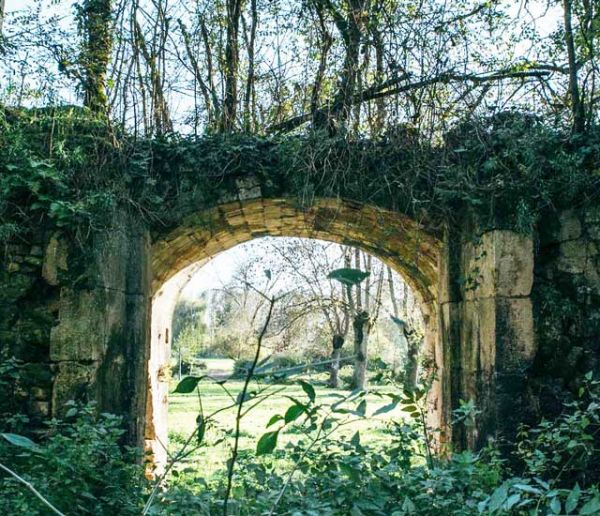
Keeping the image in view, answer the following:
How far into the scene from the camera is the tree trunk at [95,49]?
5406 millimetres

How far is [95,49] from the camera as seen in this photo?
18.4 feet

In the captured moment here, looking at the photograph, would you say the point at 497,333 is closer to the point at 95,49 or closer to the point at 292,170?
the point at 292,170

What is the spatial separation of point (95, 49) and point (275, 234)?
98.5 inches

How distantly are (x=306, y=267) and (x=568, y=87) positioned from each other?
411 inches

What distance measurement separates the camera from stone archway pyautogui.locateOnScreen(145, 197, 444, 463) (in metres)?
5.45

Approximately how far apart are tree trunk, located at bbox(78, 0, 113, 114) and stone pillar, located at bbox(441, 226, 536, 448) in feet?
10.9

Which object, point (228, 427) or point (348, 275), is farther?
point (228, 427)

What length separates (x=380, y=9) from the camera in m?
5.93

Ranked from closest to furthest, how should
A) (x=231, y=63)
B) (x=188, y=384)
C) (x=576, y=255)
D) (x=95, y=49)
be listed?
(x=188, y=384)
(x=576, y=255)
(x=95, y=49)
(x=231, y=63)

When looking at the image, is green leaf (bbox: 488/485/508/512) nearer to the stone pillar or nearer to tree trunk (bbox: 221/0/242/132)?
the stone pillar

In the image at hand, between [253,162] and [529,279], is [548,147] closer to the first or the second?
[529,279]

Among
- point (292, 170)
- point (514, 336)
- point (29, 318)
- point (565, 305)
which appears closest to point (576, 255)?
point (565, 305)

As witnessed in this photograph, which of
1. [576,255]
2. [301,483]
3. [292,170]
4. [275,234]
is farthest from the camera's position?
[275,234]

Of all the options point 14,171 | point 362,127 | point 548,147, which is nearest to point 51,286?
point 14,171
